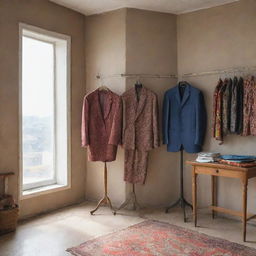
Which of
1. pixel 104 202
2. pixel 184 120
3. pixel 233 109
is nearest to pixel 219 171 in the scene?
pixel 233 109

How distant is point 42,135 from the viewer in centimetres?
424

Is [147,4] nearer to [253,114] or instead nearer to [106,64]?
[106,64]

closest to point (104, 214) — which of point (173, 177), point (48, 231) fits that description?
point (48, 231)

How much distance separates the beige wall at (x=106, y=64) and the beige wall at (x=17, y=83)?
0.12m

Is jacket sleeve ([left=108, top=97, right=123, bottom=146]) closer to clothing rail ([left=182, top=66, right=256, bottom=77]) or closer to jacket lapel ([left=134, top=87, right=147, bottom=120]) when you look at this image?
jacket lapel ([left=134, top=87, right=147, bottom=120])

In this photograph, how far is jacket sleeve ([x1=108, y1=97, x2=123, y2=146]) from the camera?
3979 millimetres

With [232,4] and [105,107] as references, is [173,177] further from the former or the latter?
[232,4]

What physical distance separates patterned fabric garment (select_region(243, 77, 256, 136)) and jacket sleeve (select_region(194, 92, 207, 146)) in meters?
0.58

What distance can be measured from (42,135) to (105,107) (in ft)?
3.17

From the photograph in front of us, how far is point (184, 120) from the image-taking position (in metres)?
4.06

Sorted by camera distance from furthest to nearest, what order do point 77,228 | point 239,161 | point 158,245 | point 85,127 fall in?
point 85,127, point 77,228, point 239,161, point 158,245

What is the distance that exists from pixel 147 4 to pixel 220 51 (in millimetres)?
1147

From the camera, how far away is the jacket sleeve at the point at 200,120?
3.90 metres

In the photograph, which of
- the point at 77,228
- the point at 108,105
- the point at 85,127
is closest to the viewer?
the point at 77,228
